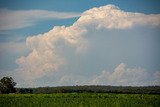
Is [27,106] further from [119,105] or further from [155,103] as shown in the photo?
[155,103]

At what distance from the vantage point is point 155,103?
106 ft

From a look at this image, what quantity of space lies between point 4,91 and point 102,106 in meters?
47.4

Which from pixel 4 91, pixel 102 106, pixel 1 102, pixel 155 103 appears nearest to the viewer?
pixel 102 106

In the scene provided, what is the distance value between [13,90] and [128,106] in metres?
48.4

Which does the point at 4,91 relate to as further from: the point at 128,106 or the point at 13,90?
the point at 128,106

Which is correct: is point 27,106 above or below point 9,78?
below

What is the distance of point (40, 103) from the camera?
32.6 m

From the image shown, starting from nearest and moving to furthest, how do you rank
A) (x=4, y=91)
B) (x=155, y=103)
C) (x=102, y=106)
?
(x=102, y=106) < (x=155, y=103) < (x=4, y=91)

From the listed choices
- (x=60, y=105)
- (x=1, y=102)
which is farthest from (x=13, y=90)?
(x=60, y=105)

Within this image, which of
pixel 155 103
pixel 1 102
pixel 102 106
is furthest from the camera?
pixel 1 102

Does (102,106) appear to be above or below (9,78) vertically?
below

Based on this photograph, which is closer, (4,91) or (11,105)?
(11,105)

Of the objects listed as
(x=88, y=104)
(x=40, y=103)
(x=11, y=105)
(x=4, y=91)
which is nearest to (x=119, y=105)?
(x=88, y=104)

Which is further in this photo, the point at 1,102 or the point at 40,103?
the point at 1,102
